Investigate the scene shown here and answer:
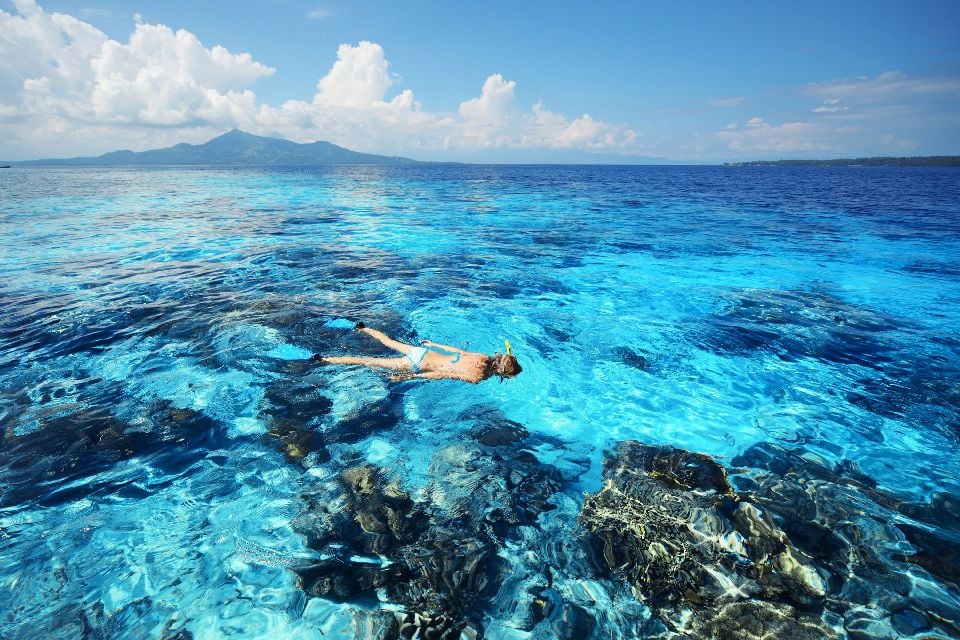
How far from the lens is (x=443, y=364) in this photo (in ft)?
32.0

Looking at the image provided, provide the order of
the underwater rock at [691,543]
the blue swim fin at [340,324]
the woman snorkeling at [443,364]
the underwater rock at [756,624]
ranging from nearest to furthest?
1. the underwater rock at [756,624]
2. the underwater rock at [691,543]
3. the woman snorkeling at [443,364]
4. the blue swim fin at [340,324]

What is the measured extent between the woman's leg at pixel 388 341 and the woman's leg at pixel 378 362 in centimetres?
34

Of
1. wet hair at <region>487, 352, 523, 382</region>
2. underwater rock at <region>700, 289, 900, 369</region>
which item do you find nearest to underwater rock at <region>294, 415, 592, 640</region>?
wet hair at <region>487, 352, 523, 382</region>

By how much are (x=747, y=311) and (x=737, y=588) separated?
11.3 metres

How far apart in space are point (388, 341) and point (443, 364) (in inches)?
75.7

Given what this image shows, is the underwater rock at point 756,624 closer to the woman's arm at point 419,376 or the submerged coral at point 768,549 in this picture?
the submerged coral at point 768,549

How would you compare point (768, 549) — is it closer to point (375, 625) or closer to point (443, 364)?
point (375, 625)

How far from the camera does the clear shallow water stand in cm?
508

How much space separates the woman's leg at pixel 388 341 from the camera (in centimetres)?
1034

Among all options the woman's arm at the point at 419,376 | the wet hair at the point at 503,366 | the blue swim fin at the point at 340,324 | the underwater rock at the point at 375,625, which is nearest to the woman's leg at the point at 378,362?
the woman's arm at the point at 419,376

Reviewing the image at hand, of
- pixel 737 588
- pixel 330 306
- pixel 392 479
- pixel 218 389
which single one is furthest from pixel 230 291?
pixel 737 588

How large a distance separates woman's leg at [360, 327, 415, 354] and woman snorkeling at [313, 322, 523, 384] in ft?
0.50

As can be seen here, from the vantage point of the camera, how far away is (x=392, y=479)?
21.8ft

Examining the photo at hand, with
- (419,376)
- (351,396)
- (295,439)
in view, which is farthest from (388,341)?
(295,439)
